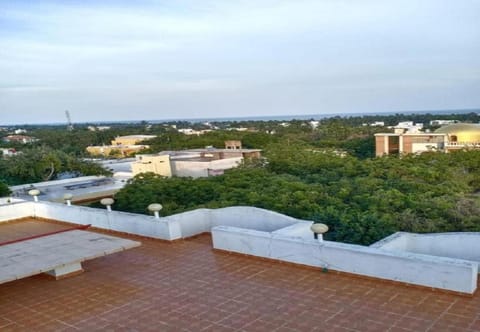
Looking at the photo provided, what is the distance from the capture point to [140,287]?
513 centimetres

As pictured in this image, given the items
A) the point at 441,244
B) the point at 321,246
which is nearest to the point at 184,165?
the point at 321,246

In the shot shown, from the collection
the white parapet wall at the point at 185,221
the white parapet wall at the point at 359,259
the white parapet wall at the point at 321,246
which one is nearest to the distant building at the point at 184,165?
the white parapet wall at the point at 185,221

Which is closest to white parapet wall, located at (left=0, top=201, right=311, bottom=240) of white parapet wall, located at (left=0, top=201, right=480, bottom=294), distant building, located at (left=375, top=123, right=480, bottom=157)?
white parapet wall, located at (left=0, top=201, right=480, bottom=294)

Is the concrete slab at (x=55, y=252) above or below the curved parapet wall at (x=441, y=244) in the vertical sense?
above

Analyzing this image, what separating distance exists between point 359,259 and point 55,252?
3.65 m

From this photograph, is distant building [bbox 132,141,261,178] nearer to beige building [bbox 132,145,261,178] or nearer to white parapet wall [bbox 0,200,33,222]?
beige building [bbox 132,145,261,178]

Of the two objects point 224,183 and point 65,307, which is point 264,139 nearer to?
point 224,183

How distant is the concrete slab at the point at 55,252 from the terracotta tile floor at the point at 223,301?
0.40 meters

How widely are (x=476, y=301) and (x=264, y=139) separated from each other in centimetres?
5243

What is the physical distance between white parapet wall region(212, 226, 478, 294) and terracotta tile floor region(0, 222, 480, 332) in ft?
0.37

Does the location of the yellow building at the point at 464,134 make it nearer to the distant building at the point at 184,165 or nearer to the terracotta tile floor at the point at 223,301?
the distant building at the point at 184,165

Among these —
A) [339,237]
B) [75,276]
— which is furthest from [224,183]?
[75,276]

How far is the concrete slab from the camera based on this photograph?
480 cm

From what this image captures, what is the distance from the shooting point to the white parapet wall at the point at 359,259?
4.31 metres
